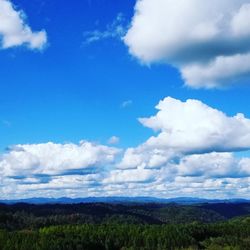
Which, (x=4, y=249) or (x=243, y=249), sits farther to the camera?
(x=243, y=249)

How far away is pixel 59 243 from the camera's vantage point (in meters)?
195

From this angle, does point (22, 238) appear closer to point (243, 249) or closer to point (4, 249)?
point (4, 249)

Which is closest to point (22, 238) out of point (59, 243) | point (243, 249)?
point (59, 243)

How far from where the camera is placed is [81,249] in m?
200

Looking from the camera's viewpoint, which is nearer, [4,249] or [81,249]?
[4,249]

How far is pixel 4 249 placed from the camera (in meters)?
176

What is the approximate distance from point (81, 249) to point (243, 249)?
68.4 metres

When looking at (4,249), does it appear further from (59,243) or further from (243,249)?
(243,249)

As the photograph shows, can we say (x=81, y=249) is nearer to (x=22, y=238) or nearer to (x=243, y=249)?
(x=22, y=238)

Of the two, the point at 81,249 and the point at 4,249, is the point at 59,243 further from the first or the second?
the point at 4,249

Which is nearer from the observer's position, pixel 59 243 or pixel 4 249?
pixel 4 249

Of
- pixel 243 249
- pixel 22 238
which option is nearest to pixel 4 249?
pixel 22 238

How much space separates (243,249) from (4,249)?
97604mm

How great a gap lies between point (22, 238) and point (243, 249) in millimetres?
92940
